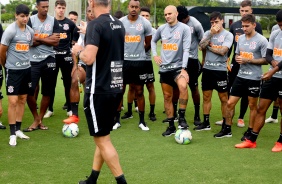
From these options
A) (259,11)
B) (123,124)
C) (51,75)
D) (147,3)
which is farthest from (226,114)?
(147,3)

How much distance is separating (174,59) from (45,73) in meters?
2.49

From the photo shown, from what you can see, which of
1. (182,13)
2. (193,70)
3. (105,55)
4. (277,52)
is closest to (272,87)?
(277,52)

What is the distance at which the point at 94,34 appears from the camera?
4422 mm

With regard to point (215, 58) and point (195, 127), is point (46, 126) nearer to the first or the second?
point (195, 127)

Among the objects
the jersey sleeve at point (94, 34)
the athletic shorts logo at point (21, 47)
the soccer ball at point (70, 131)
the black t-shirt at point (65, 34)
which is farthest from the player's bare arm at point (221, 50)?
the jersey sleeve at point (94, 34)

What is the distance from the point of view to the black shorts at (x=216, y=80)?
783cm

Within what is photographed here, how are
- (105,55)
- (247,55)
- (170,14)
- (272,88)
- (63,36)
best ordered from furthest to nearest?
(63,36) → (170,14) → (247,55) → (272,88) → (105,55)

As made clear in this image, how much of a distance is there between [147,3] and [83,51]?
4455 centimetres

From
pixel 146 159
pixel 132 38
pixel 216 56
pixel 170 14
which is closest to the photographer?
pixel 146 159

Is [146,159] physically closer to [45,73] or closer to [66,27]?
[45,73]

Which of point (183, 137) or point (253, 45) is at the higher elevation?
point (253, 45)

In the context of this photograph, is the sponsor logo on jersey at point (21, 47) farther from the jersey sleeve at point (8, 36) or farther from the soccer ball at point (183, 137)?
the soccer ball at point (183, 137)

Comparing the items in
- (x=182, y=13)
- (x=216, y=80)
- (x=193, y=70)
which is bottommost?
(x=216, y=80)

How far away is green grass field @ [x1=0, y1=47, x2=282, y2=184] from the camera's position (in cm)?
533
